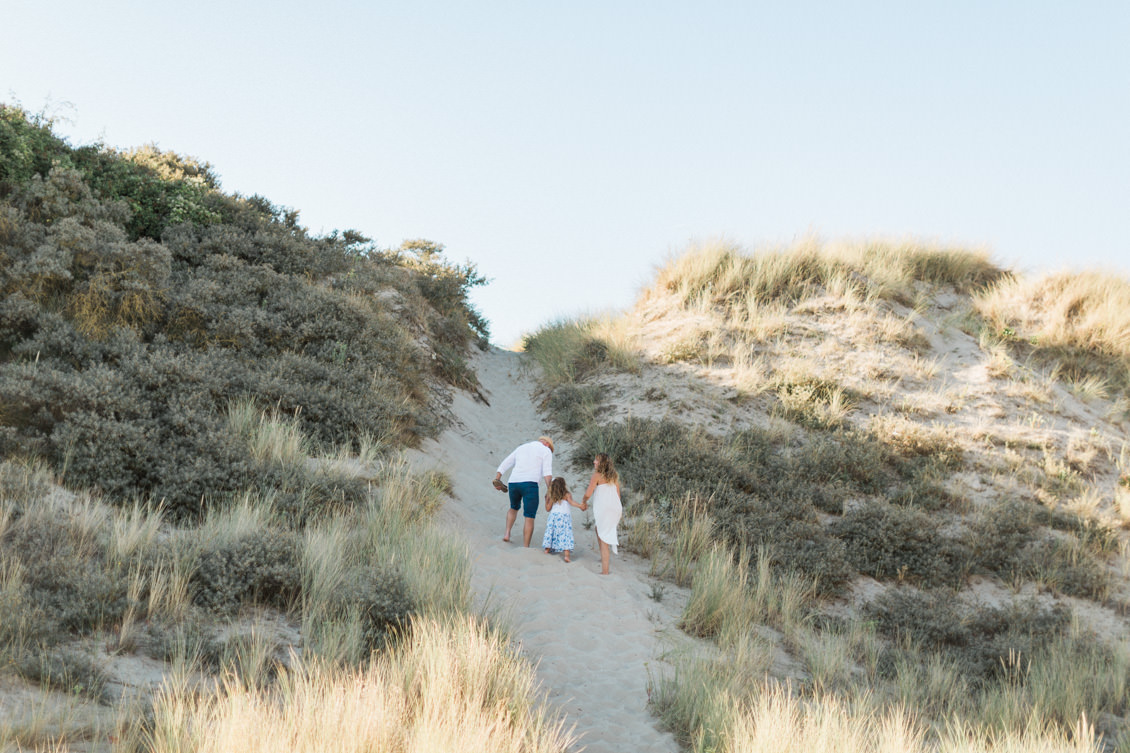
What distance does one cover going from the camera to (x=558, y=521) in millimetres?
9023

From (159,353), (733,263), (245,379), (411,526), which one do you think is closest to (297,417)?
(245,379)

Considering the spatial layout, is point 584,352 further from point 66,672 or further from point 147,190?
point 66,672

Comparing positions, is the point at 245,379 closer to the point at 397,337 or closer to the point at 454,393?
the point at 397,337

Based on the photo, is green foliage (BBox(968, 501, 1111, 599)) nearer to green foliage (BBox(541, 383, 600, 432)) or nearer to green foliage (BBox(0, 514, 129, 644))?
green foliage (BBox(541, 383, 600, 432))

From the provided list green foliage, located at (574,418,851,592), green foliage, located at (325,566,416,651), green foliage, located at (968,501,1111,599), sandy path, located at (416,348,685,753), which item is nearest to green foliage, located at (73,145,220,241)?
sandy path, located at (416,348,685,753)

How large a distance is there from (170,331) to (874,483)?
11.5m

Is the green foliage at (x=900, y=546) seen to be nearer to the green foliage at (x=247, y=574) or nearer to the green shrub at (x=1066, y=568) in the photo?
the green shrub at (x=1066, y=568)

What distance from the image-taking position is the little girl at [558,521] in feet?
29.4

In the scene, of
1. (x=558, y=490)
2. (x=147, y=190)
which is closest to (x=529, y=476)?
(x=558, y=490)

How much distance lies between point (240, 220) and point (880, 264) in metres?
14.5

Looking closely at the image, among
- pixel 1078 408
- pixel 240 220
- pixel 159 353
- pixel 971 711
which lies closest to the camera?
pixel 971 711

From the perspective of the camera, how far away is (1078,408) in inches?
536

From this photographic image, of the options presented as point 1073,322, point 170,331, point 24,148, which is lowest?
point 170,331

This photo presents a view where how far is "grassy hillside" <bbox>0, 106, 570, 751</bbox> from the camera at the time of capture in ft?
13.5
